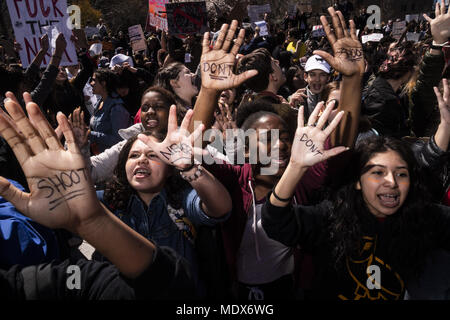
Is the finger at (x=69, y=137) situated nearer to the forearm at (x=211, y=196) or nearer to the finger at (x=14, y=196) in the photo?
the finger at (x=14, y=196)

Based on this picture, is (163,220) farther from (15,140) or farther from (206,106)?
(15,140)

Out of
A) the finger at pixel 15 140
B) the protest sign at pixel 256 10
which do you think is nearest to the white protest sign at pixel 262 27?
the protest sign at pixel 256 10

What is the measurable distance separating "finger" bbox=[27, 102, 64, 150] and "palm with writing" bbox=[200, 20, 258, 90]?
36.3 inches

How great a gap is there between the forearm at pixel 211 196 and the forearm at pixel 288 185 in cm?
22

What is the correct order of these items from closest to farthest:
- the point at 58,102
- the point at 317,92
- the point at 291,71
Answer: the point at 317,92, the point at 58,102, the point at 291,71

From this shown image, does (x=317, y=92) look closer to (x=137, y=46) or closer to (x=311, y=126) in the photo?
(x=311, y=126)

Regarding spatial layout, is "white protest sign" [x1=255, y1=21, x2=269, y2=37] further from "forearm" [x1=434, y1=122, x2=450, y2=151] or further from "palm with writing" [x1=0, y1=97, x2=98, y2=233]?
"palm with writing" [x1=0, y1=97, x2=98, y2=233]

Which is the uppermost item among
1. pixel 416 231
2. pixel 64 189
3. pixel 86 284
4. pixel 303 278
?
pixel 64 189

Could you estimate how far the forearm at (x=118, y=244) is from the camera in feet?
3.31

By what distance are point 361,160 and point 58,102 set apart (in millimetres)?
3863

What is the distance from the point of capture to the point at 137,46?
723 centimetres

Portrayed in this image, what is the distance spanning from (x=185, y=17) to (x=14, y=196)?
204 inches

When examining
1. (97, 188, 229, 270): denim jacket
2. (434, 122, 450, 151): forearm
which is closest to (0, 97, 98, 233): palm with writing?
(97, 188, 229, 270): denim jacket

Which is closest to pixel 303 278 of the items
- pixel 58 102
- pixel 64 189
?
pixel 64 189
